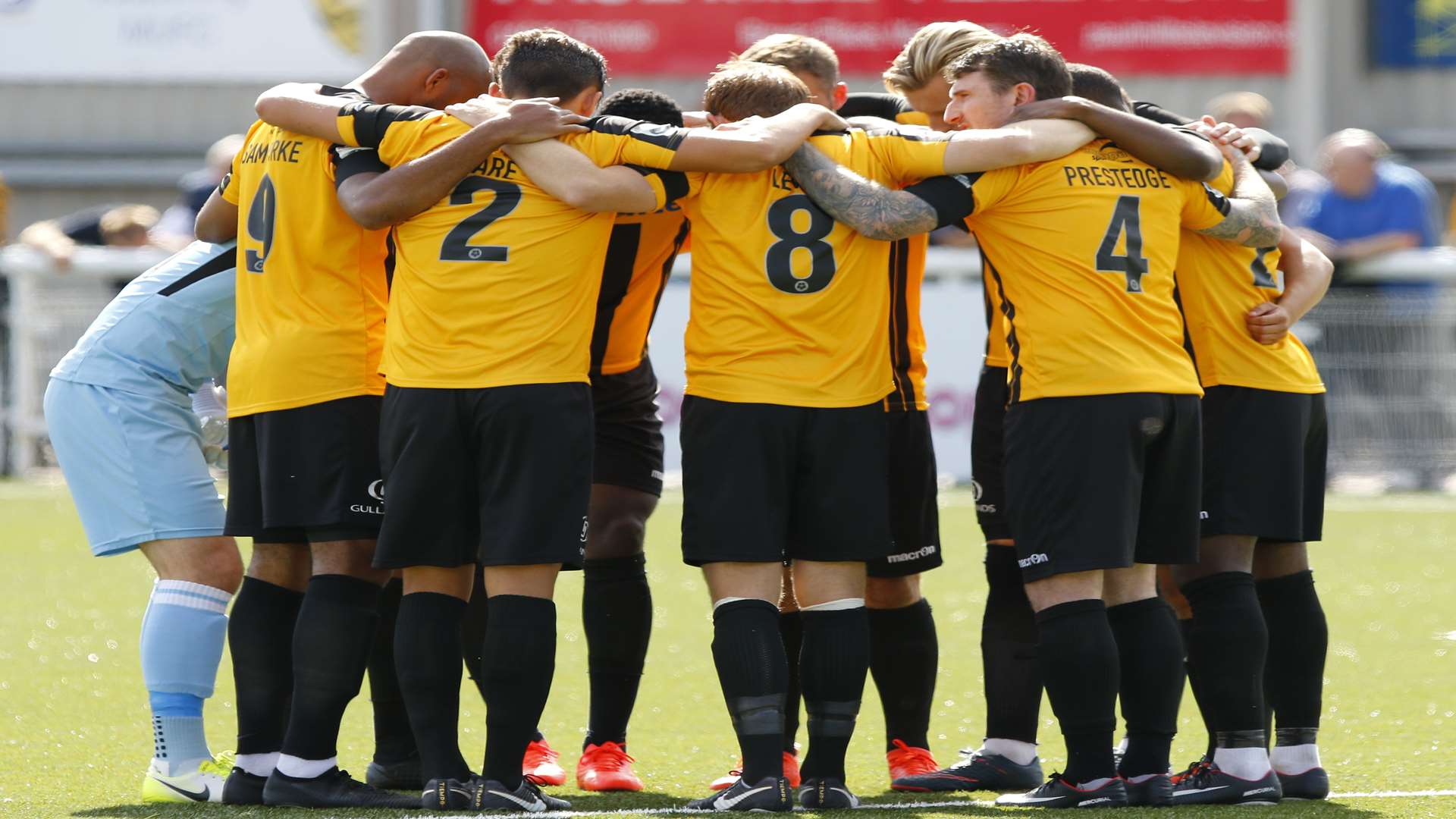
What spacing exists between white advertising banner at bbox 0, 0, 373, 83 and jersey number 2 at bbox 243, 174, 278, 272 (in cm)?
1436

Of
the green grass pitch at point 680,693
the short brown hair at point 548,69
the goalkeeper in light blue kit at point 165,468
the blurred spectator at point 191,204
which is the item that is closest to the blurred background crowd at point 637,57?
the blurred spectator at point 191,204

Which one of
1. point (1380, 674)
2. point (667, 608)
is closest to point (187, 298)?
point (667, 608)

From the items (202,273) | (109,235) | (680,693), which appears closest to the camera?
(202,273)

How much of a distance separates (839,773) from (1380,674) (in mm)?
2928

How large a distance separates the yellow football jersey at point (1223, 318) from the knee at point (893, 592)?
39.2 inches

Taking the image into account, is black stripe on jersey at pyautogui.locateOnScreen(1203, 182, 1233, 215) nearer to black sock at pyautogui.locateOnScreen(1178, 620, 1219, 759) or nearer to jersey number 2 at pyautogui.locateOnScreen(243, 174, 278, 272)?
black sock at pyautogui.locateOnScreen(1178, 620, 1219, 759)

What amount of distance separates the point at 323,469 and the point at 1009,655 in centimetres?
191

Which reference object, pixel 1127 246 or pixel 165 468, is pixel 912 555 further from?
pixel 165 468

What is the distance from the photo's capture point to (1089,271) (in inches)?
188

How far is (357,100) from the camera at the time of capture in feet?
16.1

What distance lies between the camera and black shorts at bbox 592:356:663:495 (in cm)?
554

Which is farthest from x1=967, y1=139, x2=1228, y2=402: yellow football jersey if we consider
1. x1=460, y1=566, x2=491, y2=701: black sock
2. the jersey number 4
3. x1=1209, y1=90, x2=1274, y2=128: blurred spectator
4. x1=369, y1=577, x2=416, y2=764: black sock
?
x1=1209, y1=90, x2=1274, y2=128: blurred spectator

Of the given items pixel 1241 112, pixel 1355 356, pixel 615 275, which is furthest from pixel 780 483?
pixel 1355 356

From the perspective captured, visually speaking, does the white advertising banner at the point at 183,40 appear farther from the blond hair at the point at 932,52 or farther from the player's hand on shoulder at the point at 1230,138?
the player's hand on shoulder at the point at 1230,138
